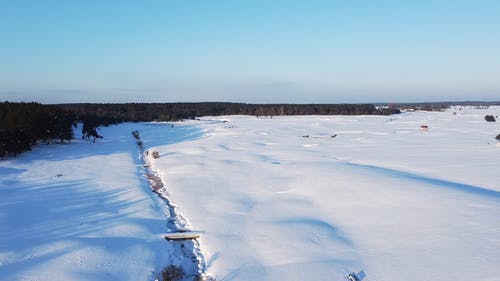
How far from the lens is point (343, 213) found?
49.7 feet

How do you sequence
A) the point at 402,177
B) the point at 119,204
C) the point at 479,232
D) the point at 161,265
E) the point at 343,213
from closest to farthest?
the point at 161,265
the point at 479,232
the point at 343,213
the point at 119,204
the point at 402,177

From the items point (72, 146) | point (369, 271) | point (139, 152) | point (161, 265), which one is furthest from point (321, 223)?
point (72, 146)

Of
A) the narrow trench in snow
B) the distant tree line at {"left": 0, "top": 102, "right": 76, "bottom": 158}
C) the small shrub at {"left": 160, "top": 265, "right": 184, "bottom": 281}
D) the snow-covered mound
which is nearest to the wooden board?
the narrow trench in snow

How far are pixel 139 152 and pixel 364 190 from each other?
77.8ft

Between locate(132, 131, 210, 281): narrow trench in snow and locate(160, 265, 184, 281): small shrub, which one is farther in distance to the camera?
locate(132, 131, 210, 281): narrow trench in snow

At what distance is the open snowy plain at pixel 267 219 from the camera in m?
10.5

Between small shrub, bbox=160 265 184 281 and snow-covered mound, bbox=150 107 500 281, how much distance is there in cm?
83

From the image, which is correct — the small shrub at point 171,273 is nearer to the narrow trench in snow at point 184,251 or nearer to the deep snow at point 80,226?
the narrow trench in snow at point 184,251

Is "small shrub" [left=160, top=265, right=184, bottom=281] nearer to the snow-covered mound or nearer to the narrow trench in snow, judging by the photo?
the narrow trench in snow

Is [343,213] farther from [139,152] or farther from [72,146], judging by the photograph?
[72,146]

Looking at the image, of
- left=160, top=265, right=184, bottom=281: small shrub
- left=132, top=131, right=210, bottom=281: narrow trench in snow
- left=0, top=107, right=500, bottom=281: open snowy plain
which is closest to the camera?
left=160, top=265, right=184, bottom=281: small shrub

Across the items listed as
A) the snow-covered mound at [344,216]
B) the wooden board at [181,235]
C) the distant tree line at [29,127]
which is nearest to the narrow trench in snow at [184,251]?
the wooden board at [181,235]

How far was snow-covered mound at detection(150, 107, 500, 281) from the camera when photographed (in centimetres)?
1055

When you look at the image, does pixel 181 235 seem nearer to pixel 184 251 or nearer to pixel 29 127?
pixel 184 251
